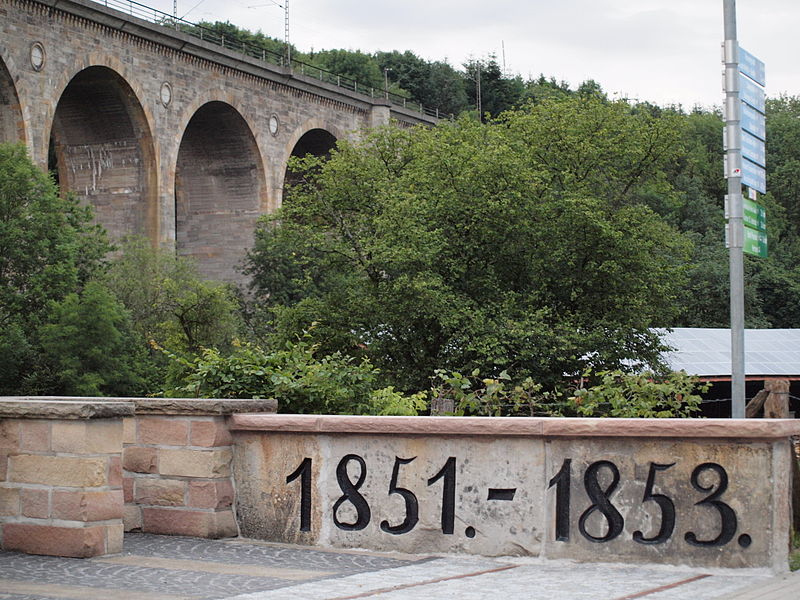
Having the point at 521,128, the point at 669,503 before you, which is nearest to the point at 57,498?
the point at 669,503

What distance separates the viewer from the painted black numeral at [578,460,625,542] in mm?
6828

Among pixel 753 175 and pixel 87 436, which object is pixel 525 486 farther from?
pixel 753 175

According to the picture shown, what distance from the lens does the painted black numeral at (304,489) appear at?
297 inches

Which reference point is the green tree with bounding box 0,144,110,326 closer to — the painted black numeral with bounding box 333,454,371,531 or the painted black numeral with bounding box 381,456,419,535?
the painted black numeral with bounding box 333,454,371,531

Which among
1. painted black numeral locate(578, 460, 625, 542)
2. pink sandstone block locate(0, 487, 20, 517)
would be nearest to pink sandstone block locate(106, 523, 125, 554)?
pink sandstone block locate(0, 487, 20, 517)

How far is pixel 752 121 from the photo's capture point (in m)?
13.9

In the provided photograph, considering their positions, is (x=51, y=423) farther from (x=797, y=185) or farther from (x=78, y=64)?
(x=797, y=185)

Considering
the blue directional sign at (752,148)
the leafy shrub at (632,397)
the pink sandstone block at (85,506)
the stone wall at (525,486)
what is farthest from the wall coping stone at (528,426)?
the blue directional sign at (752,148)

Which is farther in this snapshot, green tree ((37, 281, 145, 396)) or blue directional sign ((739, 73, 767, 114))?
green tree ((37, 281, 145, 396))

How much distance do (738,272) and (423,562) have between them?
7.49 meters

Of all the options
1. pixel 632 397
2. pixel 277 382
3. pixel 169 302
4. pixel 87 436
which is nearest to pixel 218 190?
pixel 169 302

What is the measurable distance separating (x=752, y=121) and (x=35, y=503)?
32.3 feet

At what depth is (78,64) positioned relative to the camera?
37.5m

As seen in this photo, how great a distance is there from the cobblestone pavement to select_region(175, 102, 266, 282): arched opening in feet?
131
